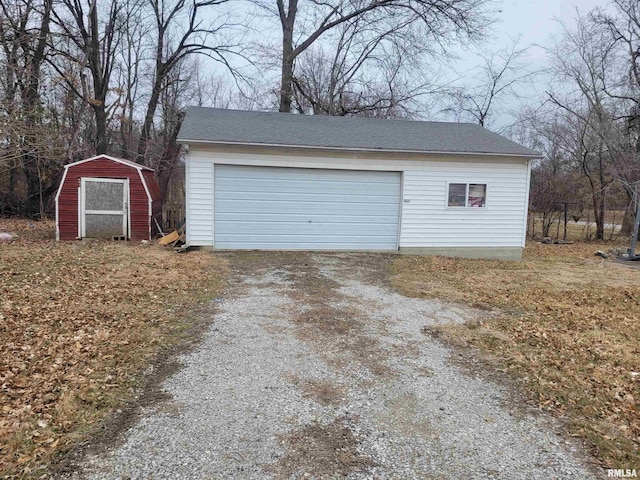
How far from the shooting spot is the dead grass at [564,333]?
116 inches

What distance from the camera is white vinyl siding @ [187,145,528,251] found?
9570mm

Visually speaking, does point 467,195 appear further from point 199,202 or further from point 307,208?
point 199,202

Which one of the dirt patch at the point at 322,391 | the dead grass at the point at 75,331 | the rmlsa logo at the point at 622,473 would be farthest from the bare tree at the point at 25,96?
the rmlsa logo at the point at 622,473

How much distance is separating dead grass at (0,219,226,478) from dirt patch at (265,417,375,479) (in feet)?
4.18

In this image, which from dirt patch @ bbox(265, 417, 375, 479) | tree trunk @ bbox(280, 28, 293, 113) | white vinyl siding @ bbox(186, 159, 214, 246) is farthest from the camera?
tree trunk @ bbox(280, 28, 293, 113)

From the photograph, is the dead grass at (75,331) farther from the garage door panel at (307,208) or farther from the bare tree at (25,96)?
the bare tree at (25,96)

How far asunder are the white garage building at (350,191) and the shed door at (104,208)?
108 inches

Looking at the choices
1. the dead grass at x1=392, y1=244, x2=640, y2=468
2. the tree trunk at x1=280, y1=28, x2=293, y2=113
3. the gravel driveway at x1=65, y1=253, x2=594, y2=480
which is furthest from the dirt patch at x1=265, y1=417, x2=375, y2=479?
the tree trunk at x1=280, y1=28, x2=293, y2=113

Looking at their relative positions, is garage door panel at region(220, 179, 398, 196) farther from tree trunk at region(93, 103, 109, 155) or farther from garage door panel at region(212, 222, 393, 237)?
tree trunk at region(93, 103, 109, 155)

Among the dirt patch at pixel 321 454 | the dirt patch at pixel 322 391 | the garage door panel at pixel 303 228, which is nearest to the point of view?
the dirt patch at pixel 321 454

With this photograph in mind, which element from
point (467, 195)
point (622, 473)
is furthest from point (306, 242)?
point (622, 473)

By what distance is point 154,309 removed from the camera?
5.22m

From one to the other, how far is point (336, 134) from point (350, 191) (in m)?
1.66

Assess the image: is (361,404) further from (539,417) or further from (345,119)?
(345,119)
